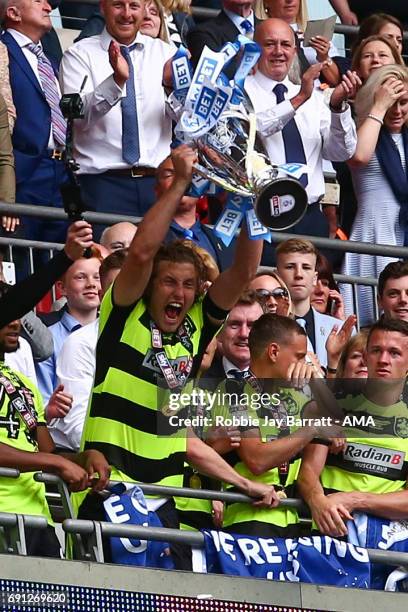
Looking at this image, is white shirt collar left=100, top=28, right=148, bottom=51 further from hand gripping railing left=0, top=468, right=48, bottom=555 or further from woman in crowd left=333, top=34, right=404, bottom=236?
hand gripping railing left=0, top=468, right=48, bottom=555

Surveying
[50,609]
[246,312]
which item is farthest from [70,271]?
[50,609]

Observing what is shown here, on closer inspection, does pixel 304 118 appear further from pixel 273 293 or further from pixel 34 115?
pixel 273 293

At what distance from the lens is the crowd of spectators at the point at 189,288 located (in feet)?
27.7

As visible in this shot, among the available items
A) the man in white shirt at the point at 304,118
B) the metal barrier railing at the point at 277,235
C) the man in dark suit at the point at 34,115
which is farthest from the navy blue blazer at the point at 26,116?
the man in white shirt at the point at 304,118

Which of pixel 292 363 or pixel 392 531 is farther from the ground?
pixel 292 363

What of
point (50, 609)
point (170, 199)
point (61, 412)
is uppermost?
point (170, 199)

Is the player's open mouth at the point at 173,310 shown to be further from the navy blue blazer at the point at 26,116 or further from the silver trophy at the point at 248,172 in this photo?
the navy blue blazer at the point at 26,116

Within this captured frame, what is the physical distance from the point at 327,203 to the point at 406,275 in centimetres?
226

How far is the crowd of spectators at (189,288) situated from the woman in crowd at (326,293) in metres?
0.01

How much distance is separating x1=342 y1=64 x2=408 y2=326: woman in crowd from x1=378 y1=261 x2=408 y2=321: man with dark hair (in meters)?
1.52

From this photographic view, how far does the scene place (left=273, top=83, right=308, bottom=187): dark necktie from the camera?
39.0ft

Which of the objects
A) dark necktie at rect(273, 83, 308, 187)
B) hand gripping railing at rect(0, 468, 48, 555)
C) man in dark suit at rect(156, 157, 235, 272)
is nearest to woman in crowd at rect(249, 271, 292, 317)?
man in dark suit at rect(156, 157, 235, 272)

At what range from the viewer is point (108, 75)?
1184cm

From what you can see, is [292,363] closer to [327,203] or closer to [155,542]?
[155,542]
